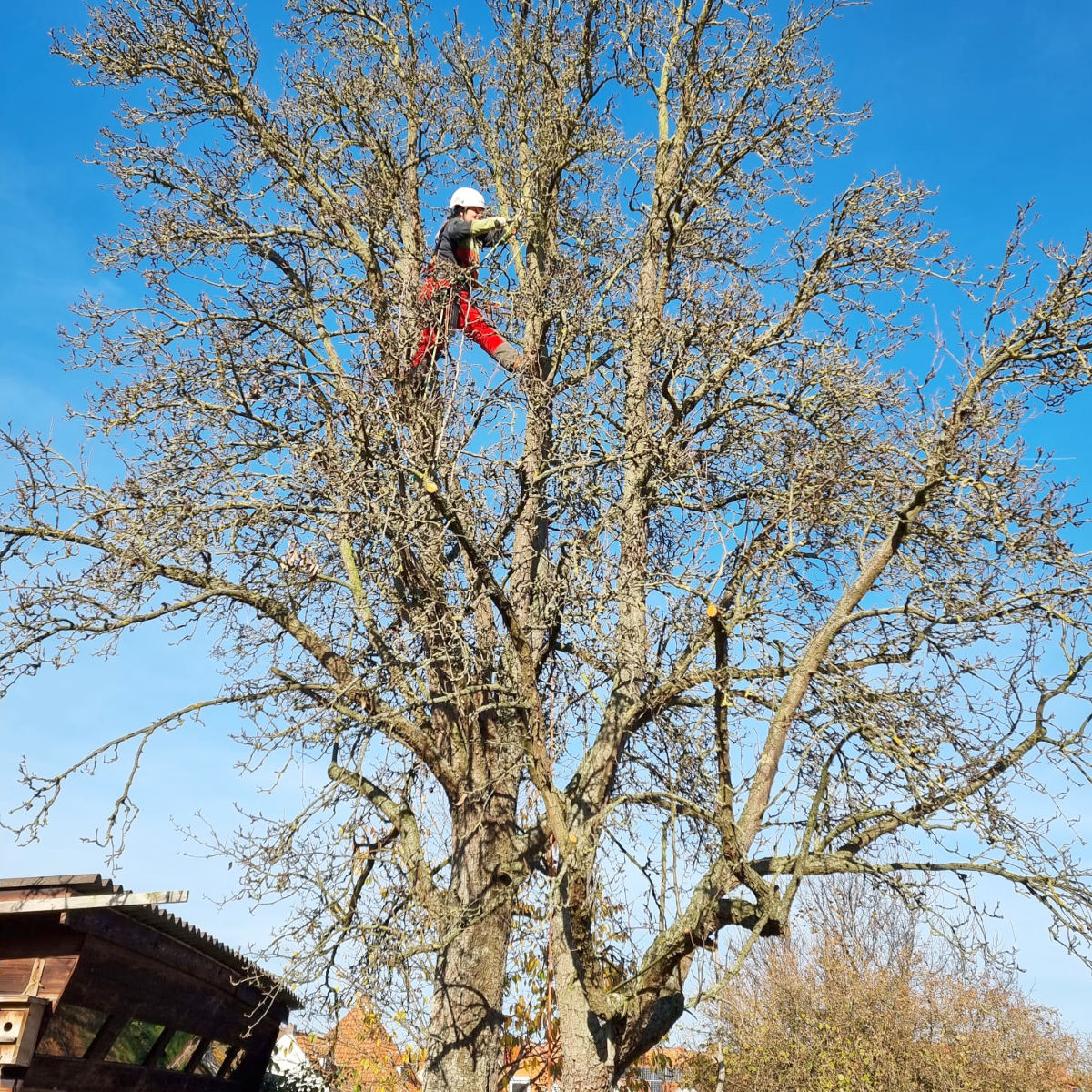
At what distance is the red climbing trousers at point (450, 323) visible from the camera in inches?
268

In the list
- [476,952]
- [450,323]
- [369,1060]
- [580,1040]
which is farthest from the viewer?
[369,1060]

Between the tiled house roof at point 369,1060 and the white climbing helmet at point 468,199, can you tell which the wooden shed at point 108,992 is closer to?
the tiled house roof at point 369,1060

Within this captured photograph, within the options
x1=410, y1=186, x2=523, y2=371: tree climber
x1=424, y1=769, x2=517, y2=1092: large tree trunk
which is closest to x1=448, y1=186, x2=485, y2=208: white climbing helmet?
x1=410, y1=186, x2=523, y2=371: tree climber

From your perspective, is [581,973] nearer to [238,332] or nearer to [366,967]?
[366,967]

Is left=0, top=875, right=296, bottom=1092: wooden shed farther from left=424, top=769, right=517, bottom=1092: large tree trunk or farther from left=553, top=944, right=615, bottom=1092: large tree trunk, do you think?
left=553, top=944, right=615, bottom=1092: large tree trunk

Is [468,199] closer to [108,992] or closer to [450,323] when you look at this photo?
[450,323]

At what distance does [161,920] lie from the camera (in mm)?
7574

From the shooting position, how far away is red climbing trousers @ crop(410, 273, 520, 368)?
6.82 meters

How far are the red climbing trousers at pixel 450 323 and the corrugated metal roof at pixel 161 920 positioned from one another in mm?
3880

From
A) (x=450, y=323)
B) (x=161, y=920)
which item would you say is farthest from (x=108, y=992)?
(x=450, y=323)

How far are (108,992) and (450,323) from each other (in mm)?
5321

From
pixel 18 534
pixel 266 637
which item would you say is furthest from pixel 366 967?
pixel 18 534

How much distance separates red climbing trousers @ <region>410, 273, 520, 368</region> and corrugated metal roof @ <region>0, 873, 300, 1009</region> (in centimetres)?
388

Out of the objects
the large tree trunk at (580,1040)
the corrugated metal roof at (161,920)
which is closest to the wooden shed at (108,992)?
the corrugated metal roof at (161,920)
